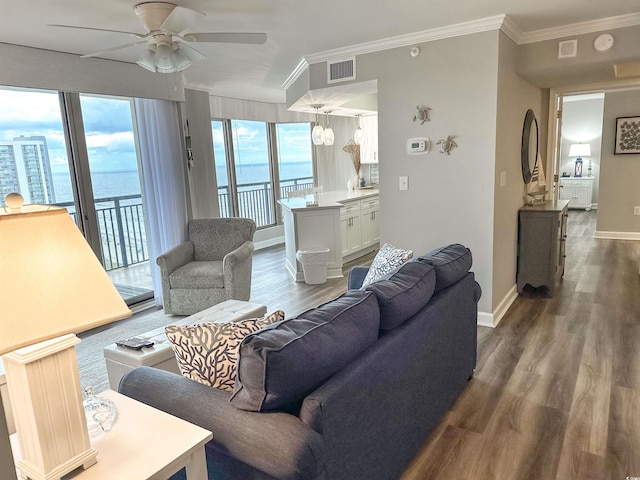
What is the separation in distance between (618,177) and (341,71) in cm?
525

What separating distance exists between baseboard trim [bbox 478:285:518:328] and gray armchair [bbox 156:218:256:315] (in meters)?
2.20

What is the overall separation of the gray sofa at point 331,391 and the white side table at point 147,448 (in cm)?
11

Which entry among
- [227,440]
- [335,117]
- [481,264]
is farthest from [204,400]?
[335,117]

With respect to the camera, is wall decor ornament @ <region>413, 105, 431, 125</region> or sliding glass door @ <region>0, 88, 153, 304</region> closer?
wall decor ornament @ <region>413, 105, 431, 125</region>

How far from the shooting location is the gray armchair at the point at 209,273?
162 inches

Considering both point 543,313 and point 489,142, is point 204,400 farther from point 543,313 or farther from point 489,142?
point 543,313

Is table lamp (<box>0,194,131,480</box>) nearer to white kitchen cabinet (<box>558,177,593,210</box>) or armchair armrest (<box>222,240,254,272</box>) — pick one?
armchair armrest (<box>222,240,254,272</box>)

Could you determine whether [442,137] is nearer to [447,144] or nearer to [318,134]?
[447,144]

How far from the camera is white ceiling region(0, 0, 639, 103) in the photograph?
2.80 m

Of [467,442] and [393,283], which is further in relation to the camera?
[467,442]

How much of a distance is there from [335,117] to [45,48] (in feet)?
16.6

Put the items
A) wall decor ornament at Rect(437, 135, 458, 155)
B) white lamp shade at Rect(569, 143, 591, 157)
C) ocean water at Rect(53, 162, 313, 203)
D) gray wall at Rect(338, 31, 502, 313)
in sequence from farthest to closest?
white lamp shade at Rect(569, 143, 591, 157) < ocean water at Rect(53, 162, 313, 203) < wall decor ornament at Rect(437, 135, 458, 155) < gray wall at Rect(338, 31, 502, 313)

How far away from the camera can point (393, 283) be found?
78.0 inches

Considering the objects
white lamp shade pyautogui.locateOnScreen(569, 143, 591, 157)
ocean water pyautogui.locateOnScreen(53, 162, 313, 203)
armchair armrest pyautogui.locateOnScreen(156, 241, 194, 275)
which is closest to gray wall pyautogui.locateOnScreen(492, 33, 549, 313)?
armchair armrest pyautogui.locateOnScreen(156, 241, 194, 275)
